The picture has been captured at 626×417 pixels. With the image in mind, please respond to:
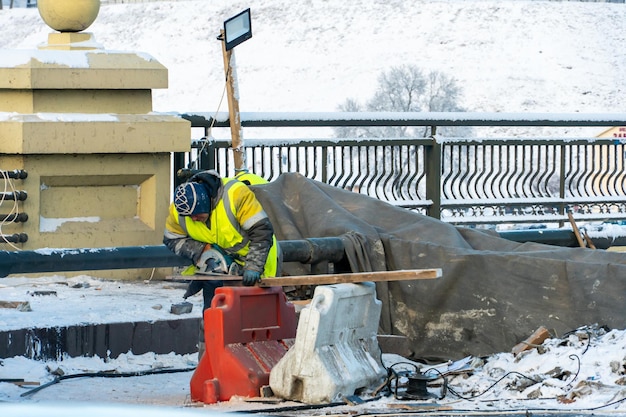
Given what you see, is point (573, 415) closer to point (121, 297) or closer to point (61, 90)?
point (121, 297)

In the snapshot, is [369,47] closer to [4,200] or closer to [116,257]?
[4,200]

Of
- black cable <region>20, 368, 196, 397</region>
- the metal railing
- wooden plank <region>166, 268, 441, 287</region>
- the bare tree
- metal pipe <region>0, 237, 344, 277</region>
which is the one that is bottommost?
black cable <region>20, 368, 196, 397</region>

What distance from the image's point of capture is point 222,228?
8812mm

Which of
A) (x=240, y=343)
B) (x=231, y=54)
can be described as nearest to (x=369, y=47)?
(x=231, y=54)

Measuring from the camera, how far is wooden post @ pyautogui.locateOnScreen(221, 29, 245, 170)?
466 inches

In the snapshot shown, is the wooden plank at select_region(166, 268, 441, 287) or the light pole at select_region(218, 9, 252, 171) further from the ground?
the light pole at select_region(218, 9, 252, 171)

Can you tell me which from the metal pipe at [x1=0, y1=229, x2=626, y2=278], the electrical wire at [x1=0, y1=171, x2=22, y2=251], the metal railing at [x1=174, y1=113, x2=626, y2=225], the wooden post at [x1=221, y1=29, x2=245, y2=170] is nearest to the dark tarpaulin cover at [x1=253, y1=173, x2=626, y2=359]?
the metal pipe at [x1=0, y1=229, x2=626, y2=278]

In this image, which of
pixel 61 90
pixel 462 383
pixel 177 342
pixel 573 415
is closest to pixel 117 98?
pixel 61 90

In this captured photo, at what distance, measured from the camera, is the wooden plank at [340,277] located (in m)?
8.05

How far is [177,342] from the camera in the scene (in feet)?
32.6

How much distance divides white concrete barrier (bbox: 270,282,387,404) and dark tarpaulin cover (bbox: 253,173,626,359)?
1.73 metres

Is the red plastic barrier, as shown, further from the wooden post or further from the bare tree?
the bare tree

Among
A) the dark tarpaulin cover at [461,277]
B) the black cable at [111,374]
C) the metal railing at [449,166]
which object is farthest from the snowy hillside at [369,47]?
the black cable at [111,374]

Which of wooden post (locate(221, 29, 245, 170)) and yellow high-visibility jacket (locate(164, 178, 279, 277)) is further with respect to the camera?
wooden post (locate(221, 29, 245, 170))
